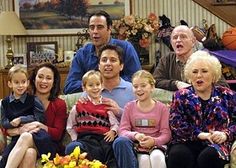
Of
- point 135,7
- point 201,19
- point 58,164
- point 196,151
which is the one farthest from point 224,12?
point 58,164

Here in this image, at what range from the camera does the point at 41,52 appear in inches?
224

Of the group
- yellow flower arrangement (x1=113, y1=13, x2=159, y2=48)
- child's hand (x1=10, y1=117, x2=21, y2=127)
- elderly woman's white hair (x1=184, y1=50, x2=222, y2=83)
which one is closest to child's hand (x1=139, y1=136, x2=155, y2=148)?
elderly woman's white hair (x1=184, y1=50, x2=222, y2=83)

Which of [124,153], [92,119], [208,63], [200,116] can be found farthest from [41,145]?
[208,63]

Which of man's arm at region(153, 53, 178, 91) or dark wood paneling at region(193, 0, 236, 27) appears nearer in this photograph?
man's arm at region(153, 53, 178, 91)

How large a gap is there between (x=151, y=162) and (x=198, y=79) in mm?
618

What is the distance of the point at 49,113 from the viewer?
11.3ft

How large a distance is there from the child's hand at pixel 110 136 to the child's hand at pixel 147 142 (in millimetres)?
227

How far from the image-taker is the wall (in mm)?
5691

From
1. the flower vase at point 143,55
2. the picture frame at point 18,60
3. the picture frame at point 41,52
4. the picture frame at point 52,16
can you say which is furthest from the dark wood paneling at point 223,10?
the picture frame at point 18,60

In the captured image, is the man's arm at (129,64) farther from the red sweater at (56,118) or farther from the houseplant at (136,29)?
the houseplant at (136,29)

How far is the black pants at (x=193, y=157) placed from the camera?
2.92 meters

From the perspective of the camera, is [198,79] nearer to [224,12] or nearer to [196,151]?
[196,151]

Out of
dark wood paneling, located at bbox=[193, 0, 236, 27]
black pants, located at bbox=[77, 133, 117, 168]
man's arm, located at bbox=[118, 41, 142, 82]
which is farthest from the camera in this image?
dark wood paneling, located at bbox=[193, 0, 236, 27]

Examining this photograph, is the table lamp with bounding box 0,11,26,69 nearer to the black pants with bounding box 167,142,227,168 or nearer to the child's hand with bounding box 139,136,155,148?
the child's hand with bounding box 139,136,155,148
